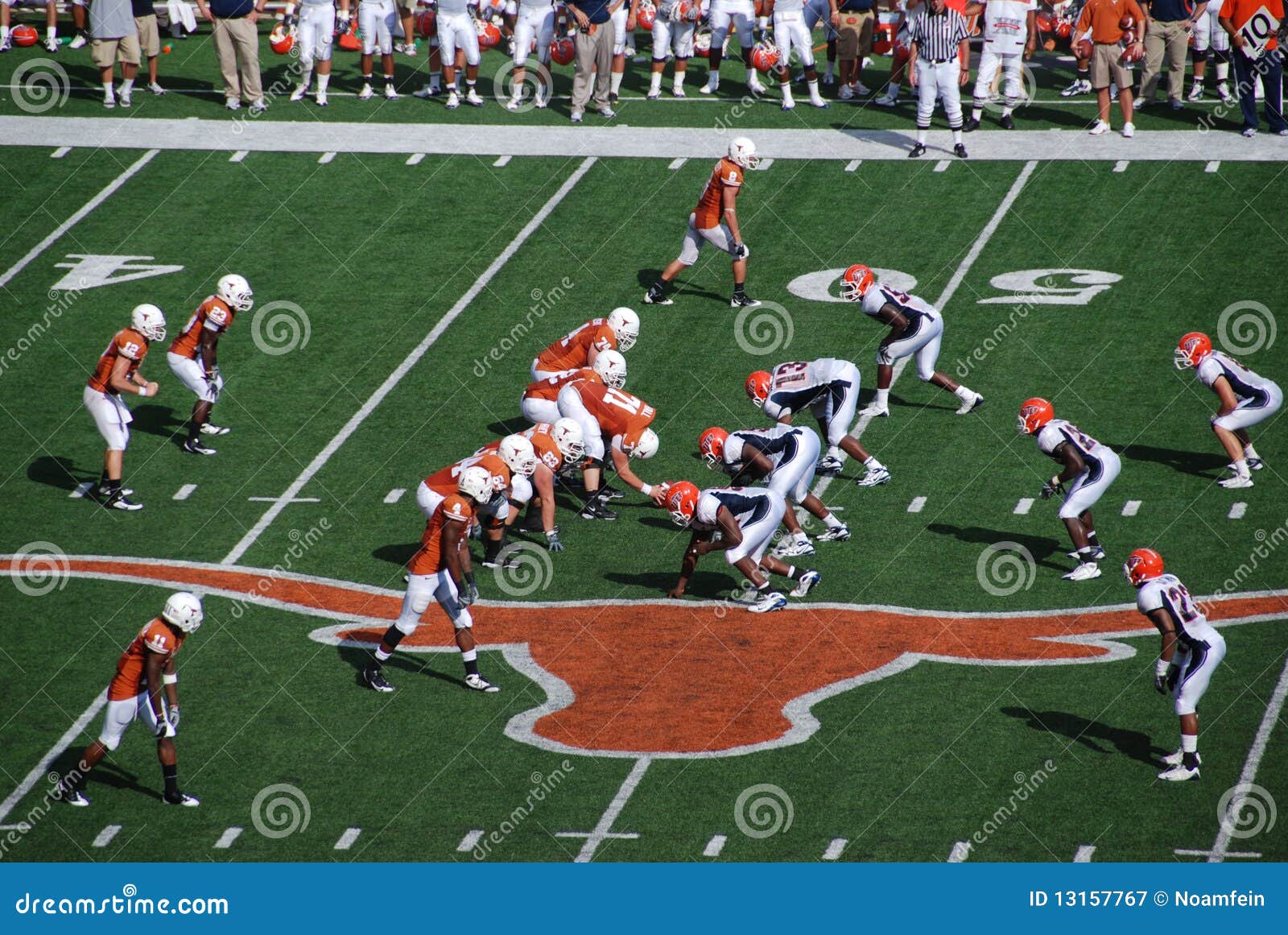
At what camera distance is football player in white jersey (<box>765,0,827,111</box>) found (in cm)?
2777

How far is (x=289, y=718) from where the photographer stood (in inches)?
598

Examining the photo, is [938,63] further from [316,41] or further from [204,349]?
[204,349]

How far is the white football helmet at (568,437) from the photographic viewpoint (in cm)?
1780

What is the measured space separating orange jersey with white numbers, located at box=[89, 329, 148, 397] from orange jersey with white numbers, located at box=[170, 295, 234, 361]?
1.06 meters

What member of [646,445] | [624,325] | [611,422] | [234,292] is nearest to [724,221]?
[624,325]

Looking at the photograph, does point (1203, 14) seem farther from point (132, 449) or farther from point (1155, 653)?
point (132, 449)

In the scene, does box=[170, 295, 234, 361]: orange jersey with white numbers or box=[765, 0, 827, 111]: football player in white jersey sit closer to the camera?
box=[170, 295, 234, 361]: orange jersey with white numbers

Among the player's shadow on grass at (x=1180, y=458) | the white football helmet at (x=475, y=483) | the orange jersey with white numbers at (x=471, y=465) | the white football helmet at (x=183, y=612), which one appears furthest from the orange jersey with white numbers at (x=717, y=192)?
the white football helmet at (x=183, y=612)

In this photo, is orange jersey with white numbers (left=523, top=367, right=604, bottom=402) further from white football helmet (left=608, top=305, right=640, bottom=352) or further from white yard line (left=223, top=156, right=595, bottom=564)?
white yard line (left=223, top=156, right=595, bottom=564)

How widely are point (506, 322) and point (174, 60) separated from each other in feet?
36.4

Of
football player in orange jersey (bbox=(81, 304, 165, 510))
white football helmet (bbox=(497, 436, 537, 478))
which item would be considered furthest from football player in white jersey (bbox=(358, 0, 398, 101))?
white football helmet (bbox=(497, 436, 537, 478))

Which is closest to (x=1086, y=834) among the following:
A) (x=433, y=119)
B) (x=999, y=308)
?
(x=999, y=308)

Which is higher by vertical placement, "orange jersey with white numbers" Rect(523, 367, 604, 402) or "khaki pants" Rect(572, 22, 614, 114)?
"khaki pants" Rect(572, 22, 614, 114)

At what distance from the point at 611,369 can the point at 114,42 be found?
42.4 ft
